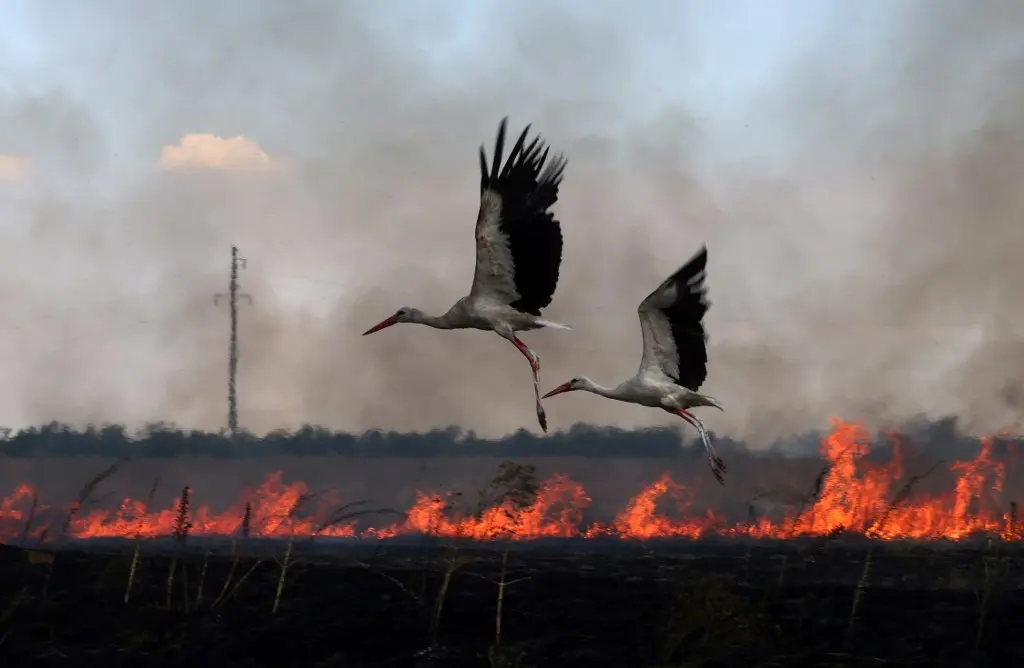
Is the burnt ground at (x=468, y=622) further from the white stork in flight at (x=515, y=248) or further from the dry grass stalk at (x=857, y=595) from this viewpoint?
the white stork in flight at (x=515, y=248)

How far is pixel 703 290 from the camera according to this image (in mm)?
16406

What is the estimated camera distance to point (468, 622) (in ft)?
56.5

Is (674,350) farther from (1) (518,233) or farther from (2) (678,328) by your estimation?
(1) (518,233)

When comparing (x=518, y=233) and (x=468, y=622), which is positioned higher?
(x=518, y=233)

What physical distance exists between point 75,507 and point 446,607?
21.6ft

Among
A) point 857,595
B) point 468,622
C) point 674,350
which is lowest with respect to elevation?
point 468,622

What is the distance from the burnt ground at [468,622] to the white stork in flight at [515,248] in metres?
3.67

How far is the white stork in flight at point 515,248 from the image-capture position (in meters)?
16.5

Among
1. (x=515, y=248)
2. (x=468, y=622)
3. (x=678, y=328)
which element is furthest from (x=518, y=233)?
(x=468, y=622)

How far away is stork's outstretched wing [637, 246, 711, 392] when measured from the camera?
1634 cm

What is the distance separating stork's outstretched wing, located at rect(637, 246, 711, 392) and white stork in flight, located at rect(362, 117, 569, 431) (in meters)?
1.31

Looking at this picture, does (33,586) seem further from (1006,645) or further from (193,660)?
(1006,645)

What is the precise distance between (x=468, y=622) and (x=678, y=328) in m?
5.44

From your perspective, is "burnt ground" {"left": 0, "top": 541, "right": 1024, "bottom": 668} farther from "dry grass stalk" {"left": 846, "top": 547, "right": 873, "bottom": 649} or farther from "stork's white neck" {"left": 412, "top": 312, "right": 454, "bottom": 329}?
"stork's white neck" {"left": 412, "top": 312, "right": 454, "bottom": 329}
